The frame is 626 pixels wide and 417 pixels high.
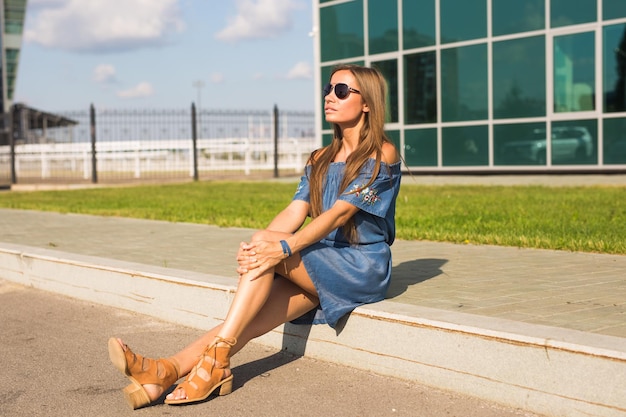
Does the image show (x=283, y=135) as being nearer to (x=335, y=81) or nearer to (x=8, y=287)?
(x=8, y=287)

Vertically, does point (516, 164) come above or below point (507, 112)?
below

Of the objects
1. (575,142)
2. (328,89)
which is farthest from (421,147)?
(328,89)

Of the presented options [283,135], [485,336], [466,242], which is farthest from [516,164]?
[485,336]

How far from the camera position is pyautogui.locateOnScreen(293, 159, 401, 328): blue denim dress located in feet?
13.6

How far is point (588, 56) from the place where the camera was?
16516 millimetres

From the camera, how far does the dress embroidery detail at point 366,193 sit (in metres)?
4.24

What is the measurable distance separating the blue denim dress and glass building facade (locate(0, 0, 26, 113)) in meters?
60.7

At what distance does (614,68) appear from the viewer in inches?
636

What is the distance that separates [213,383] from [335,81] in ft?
5.65

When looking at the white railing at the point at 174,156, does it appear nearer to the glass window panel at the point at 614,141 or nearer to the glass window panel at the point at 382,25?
the glass window panel at the point at 382,25

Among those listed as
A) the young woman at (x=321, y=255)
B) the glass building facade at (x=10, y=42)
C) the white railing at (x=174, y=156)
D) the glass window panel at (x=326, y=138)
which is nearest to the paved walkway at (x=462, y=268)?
the young woman at (x=321, y=255)

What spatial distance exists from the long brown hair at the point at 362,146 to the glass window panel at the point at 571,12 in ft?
43.8

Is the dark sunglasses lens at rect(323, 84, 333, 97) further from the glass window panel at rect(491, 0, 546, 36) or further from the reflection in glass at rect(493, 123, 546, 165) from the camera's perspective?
the glass window panel at rect(491, 0, 546, 36)

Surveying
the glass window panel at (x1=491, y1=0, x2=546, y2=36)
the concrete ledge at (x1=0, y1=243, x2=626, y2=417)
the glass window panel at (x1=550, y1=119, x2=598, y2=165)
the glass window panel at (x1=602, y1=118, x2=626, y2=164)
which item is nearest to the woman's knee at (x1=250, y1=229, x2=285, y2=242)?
the concrete ledge at (x1=0, y1=243, x2=626, y2=417)
